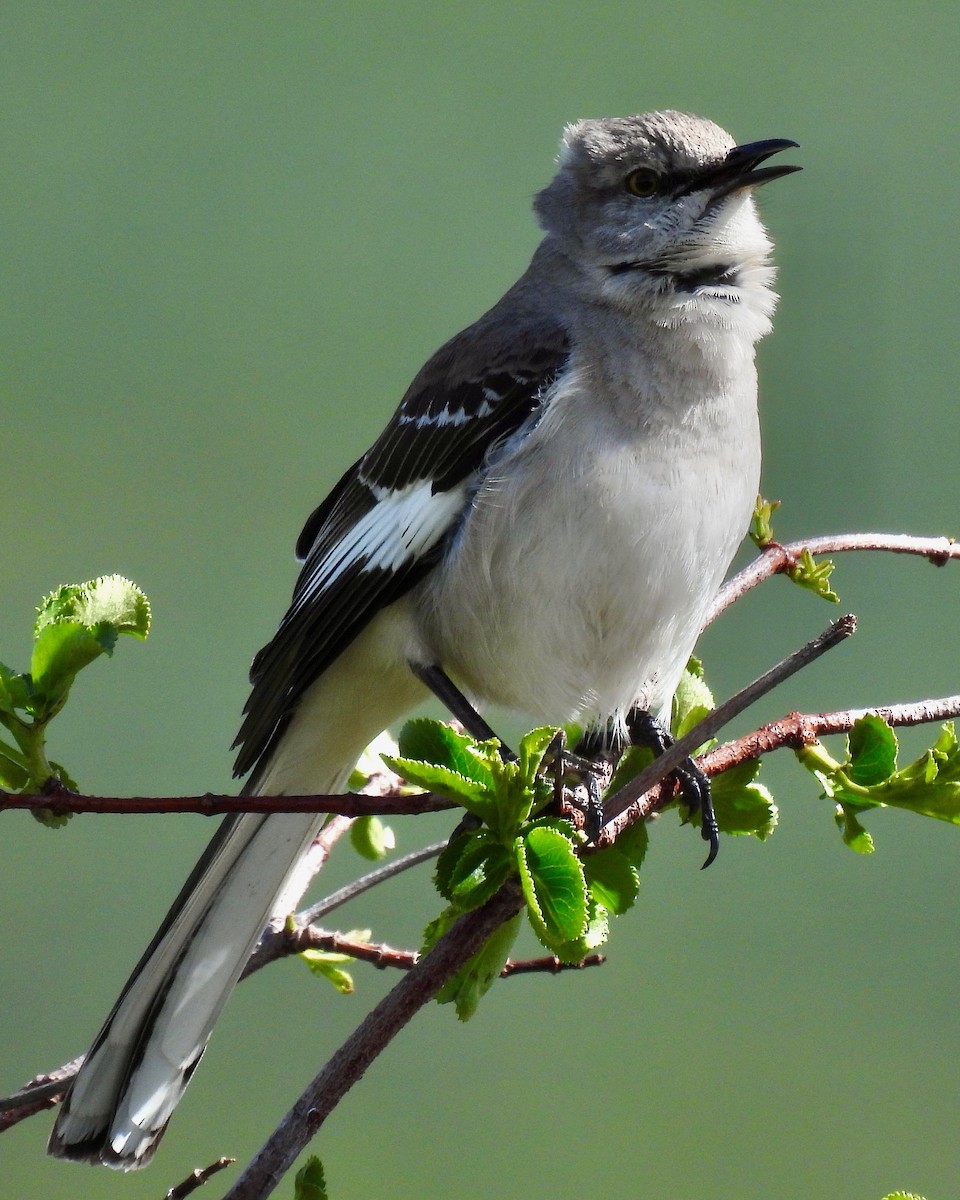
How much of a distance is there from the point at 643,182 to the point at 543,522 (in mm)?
502

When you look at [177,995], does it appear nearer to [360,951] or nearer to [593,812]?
[360,951]

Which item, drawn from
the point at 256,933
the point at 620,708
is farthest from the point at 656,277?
the point at 256,933

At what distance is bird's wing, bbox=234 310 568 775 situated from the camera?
1432 mm

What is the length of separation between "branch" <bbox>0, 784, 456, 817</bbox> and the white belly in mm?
617

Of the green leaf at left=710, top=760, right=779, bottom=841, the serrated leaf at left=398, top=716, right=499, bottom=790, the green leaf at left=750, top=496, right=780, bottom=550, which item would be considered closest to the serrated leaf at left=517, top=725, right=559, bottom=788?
the serrated leaf at left=398, top=716, right=499, bottom=790

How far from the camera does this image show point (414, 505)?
149 centimetres

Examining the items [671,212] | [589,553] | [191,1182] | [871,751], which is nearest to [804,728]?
[871,751]

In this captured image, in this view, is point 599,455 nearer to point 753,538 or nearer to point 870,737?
point 753,538

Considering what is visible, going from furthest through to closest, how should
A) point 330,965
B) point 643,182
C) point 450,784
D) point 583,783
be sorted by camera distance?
point 643,182, point 330,965, point 583,783, point 450,784

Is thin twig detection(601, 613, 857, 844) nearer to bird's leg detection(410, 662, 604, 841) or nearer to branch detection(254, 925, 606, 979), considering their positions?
bird's leg detection(410, 662, 604, 841)

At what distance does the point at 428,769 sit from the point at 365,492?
0.89m

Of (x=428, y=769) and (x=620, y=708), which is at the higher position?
(x=428, y=769)

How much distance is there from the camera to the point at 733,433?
140 cm

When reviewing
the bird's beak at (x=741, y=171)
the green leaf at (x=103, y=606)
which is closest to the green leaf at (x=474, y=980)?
the green leaf at (x=103, y=606)
